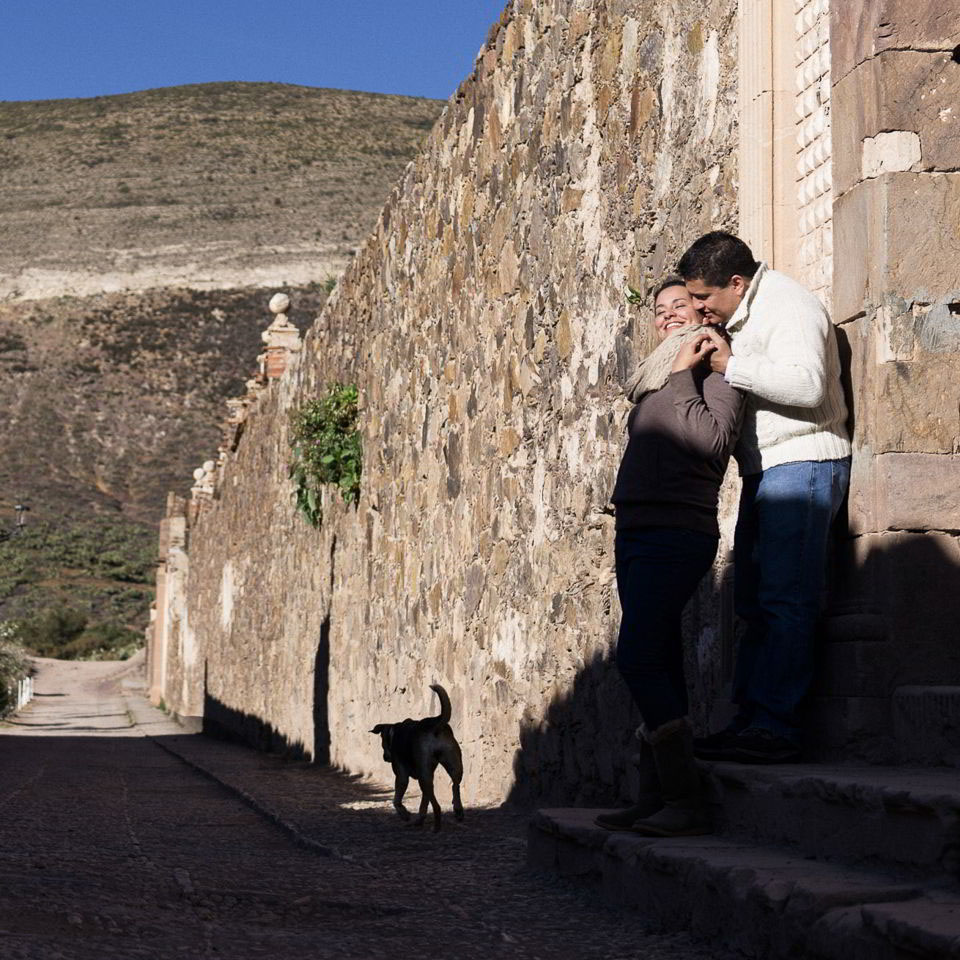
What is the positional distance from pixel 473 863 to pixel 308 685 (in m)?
7.88

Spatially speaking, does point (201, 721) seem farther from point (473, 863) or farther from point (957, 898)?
point (957, 898)

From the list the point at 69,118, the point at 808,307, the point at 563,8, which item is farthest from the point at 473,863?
the point at 69,118

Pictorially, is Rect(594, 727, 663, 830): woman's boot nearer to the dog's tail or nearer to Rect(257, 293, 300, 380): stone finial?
the dog's tail

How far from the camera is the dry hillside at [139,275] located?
5694 centimetres

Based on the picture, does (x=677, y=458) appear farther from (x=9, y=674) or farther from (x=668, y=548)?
(x=9, y=674)

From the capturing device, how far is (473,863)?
6.09 meters

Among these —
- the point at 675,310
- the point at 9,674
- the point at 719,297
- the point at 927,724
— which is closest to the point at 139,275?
the point at 9,674

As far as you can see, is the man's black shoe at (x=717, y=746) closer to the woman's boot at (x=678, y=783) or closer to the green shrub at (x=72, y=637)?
the woman's boot at (x=678, y=783)

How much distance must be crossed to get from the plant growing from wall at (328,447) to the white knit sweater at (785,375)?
287 inches

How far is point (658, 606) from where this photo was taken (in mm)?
4738

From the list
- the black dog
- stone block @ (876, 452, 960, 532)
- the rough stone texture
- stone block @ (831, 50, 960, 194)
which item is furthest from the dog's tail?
stone block @ (831, 50, 960, 194)

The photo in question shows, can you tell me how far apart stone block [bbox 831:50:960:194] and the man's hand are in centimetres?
64

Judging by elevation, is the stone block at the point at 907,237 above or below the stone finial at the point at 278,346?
below

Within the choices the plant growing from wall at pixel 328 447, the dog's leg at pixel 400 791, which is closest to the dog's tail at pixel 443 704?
the dog's leg at pixel 400 791
